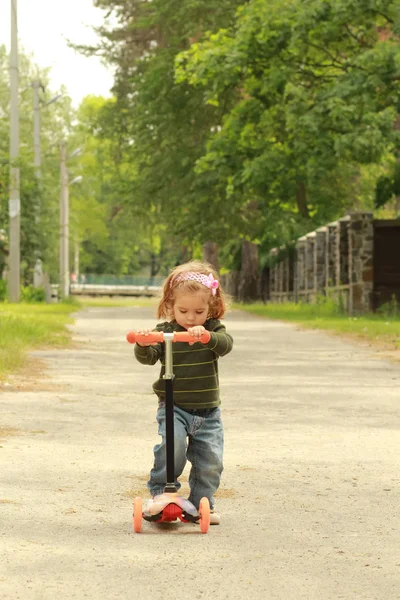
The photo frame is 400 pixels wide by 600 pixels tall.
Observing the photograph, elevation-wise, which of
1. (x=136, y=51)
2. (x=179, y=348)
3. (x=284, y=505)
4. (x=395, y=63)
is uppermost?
(x=136, y=51)

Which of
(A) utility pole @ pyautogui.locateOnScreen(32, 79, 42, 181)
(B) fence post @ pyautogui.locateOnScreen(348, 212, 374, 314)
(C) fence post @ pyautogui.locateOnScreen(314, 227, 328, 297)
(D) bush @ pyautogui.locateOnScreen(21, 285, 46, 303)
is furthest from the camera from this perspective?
(A) utility pole @ pyautogui.locateOnScreen(32, 79, 42, 181)

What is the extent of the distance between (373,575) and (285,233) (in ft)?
153

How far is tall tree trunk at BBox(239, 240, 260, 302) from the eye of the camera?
207 ft

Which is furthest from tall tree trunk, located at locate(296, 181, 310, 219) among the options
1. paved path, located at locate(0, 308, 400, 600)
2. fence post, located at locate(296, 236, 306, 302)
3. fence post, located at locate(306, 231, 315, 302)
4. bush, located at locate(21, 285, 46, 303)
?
paved path, located at locate(0, 308, 400, 600)

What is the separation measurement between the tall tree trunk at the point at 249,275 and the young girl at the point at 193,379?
5551 cm

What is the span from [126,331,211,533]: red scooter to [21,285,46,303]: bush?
4287 cm

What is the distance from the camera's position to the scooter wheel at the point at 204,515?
651 cm

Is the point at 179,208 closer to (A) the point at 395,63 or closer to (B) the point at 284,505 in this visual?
(A) the point at 395,63

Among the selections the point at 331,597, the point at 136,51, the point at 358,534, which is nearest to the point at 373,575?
the point at 331,597

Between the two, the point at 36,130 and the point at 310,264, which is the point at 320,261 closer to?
the point at 310,264

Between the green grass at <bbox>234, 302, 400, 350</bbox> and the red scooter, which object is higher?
the red scooter

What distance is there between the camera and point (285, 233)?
52.1 metres

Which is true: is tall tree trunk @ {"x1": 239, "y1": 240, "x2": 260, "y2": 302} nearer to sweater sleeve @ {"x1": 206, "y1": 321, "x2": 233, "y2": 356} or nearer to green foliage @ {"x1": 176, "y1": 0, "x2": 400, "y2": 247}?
green foliage @ {"x1": 176, "y1": 0, "x2": 400, "y2": 247}

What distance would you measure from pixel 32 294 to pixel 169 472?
44324 mm
